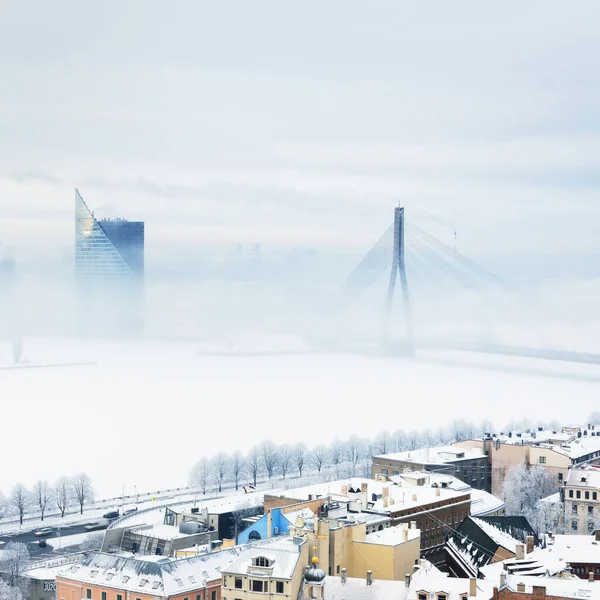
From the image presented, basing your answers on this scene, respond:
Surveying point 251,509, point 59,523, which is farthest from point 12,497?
point 251,509

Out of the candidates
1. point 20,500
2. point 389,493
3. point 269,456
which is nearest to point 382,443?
point 269,456

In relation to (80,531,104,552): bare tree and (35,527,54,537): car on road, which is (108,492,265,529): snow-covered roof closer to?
(80,531,104,552): bare tree

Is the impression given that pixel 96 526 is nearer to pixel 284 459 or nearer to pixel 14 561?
pixel 14 561

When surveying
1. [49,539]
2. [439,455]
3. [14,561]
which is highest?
[439,455]

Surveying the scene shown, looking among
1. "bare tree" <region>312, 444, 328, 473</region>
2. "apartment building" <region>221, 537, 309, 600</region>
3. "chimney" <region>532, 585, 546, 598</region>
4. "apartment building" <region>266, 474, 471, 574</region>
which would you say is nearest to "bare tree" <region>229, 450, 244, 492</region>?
"bare tree" <region>312, 444, 328, 473</region>

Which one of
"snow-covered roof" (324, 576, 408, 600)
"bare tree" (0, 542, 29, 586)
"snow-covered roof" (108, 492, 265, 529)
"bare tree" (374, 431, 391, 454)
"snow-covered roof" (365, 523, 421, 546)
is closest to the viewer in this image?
"snow-covered roof" (324, 576, 408, 600)

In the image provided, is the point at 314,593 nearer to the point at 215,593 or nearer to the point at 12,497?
the point at 215,593
